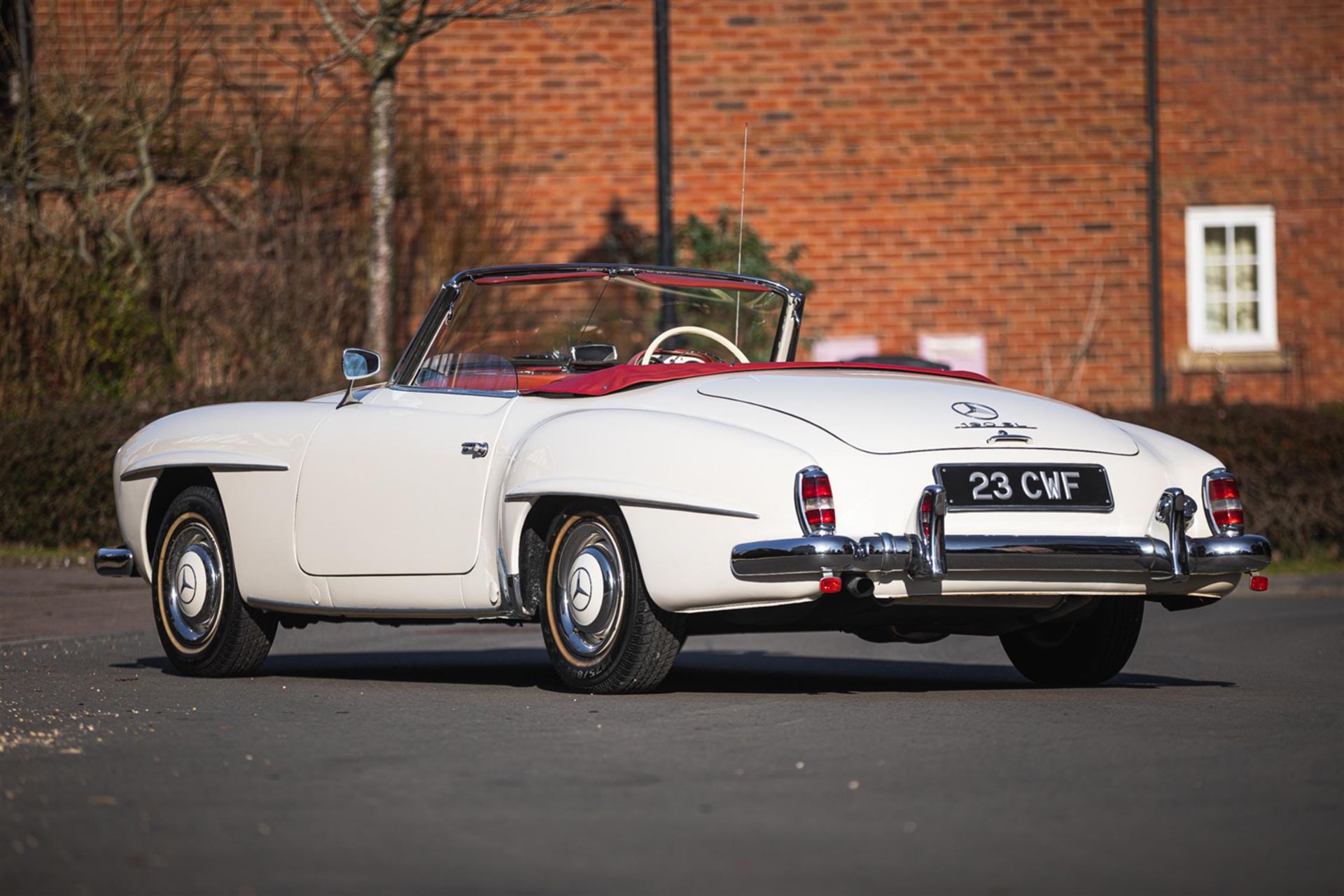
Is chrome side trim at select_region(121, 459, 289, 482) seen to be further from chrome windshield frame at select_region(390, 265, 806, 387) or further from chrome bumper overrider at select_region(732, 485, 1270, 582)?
chrome bumper overrider at select_region(732, 485, 1270, 582)

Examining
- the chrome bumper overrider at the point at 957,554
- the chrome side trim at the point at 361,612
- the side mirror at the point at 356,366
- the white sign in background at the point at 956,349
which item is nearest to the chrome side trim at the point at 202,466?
the side mirror at the point at 356,366

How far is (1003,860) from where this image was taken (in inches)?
161

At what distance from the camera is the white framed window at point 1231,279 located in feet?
72.1

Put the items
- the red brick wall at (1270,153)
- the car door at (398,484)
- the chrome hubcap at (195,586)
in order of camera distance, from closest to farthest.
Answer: the car door at (398,484) < the chrome hubcap at (195,586) < the red brick wall at (1270,153)

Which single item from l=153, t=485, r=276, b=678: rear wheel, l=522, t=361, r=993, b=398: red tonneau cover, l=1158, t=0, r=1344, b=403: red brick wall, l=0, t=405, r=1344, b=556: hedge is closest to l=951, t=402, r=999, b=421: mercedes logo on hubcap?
l=522, t=361, r=993, b=398: red tonneau cover

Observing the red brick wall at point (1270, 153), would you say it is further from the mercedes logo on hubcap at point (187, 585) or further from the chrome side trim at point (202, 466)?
the mercedes logo on hubcap at point (187, 585)

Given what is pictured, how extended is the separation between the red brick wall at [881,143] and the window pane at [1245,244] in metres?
1.05

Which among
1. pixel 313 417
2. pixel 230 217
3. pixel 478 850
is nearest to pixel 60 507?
pixel 230 217

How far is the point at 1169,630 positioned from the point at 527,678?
15.7 ft

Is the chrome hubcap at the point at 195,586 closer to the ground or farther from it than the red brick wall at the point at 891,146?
closer to the ground

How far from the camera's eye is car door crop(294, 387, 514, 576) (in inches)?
288

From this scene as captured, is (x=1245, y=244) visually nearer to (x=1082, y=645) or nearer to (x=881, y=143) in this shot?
(x=881, y=143)

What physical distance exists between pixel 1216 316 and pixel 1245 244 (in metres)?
0.83

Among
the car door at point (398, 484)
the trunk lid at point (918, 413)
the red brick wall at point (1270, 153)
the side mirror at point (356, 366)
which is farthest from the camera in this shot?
the red brick wall at point (1270, 153)
